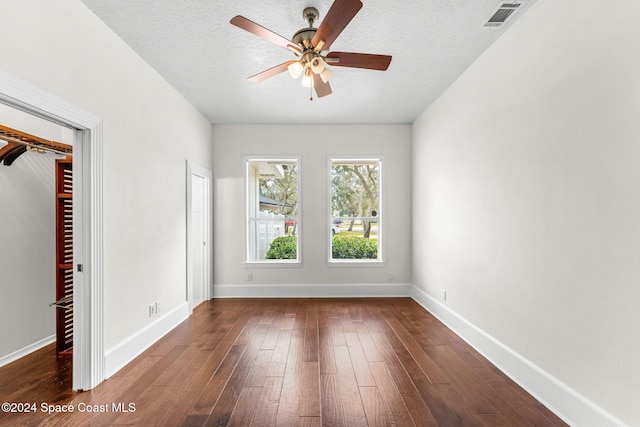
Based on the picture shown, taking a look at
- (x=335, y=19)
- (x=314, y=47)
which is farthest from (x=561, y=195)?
(x=314, y=47)

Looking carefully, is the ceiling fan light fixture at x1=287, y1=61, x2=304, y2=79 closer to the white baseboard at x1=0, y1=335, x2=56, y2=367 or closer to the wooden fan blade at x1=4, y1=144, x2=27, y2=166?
the wooden fan blade at x1=4, y1=144, x2=27, y2=166

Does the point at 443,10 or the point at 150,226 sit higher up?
the point at 443,10

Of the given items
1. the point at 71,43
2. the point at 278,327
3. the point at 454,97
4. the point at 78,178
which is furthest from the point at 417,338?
the point at 71,43

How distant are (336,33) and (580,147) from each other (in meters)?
1.67

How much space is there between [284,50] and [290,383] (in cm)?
282

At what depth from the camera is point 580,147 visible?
6.72 ft

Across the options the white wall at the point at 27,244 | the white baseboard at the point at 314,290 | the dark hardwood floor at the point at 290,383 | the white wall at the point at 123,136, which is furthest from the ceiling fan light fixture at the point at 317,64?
the white baseboard at the point at 314,290

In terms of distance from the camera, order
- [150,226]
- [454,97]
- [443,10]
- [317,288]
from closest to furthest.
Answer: [443,10]
[150,226]
[454,97]
[317,288]

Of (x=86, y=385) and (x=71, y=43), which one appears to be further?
(x=86, y=385)

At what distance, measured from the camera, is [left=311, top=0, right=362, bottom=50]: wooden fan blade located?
6.42ft

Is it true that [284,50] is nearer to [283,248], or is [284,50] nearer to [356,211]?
[356,211]

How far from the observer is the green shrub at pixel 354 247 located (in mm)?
5613

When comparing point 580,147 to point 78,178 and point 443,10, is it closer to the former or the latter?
point 443,10

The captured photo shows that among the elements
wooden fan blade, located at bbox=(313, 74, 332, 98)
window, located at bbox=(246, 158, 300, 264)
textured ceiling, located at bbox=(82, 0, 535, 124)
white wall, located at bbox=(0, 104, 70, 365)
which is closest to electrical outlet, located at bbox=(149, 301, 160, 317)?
white wall, located at bbox=(0, 104, 70, 365)
